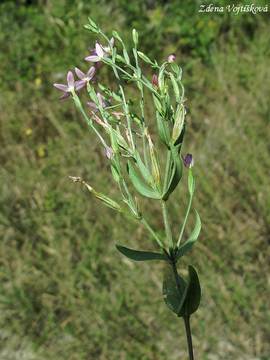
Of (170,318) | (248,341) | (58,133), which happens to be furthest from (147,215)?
(58,133)

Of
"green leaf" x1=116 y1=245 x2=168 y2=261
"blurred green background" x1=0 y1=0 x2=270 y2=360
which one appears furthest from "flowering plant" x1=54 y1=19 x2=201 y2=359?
"blurred green background" x1=0 y1=0 x2=270 y2=360

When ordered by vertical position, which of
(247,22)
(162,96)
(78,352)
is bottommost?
(78,352)

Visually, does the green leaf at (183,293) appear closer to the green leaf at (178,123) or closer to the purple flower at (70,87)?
the green leaf at (178,123)

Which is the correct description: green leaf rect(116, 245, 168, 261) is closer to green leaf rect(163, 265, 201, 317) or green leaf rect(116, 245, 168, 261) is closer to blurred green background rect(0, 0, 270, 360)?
green leaf rect(163, 265, 201, 317)

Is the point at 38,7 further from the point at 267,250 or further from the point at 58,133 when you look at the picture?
the point at 267,250

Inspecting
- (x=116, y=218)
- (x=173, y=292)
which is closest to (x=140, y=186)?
(x=173, y=292)

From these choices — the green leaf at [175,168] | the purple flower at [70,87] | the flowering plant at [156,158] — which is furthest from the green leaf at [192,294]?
the purple flower at [70,87]
